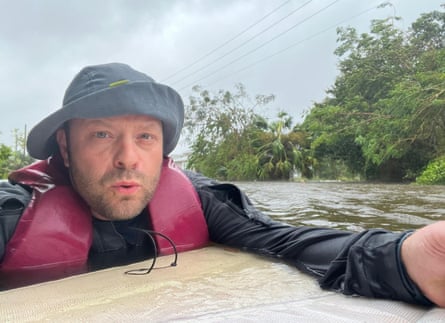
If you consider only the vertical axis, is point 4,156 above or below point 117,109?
below

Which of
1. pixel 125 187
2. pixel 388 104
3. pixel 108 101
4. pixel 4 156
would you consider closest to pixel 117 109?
pixel 108 101

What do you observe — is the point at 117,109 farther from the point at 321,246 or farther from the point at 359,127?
the point at 359,127

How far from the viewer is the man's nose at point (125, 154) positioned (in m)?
1.39

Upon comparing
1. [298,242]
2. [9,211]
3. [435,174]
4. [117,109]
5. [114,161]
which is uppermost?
[117,109]

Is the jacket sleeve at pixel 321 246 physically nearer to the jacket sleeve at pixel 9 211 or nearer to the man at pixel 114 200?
the man at pixel 114 200

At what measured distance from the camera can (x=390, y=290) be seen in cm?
90

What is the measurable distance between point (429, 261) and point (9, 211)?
1199 mm

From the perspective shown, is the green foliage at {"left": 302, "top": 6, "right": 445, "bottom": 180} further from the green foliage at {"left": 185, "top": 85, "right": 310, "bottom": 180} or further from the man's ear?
the man's ear

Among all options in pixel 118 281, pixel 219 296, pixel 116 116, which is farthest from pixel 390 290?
pixel 116 116

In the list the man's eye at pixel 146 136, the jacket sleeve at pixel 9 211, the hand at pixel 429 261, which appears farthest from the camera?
the man's eye at pixel 146 136

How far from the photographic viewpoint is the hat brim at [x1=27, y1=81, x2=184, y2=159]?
1326 millimetres

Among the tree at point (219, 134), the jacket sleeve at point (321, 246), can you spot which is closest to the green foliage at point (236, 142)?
the tree at point (219, 134)

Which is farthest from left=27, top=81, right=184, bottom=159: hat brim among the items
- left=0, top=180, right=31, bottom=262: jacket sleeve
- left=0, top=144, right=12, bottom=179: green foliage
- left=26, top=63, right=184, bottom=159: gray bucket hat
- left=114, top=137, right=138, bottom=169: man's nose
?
left=0, top=144, right=12, bottom=179: green foliage

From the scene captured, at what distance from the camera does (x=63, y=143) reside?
1.53m
